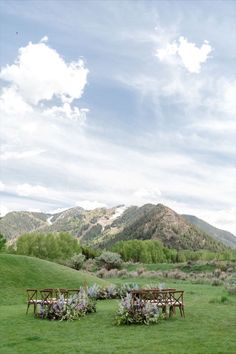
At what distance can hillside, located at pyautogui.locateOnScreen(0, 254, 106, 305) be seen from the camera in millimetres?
33250

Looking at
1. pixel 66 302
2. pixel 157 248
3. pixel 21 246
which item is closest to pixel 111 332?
pixel 66 302

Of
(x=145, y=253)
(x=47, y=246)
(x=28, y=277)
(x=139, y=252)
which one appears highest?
(x=139, y=252)

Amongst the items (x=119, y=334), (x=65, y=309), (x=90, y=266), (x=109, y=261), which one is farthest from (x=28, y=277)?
(x=109, y=261)

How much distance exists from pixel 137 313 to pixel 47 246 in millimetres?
79289

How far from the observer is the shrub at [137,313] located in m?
19.2

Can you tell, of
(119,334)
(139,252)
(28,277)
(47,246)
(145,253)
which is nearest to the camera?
(119,334)

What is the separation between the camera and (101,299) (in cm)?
2972

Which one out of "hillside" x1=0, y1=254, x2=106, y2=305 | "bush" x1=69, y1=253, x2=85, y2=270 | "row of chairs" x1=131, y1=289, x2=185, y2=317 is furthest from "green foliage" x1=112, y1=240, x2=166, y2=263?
"row of chairs" x1=131, y1=289, x2=185, y2=317

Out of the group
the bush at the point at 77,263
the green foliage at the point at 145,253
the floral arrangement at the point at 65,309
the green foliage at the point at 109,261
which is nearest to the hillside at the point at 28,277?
the floral arrangement at the point at 65,309

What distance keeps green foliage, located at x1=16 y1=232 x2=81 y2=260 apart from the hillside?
5416 centimetres

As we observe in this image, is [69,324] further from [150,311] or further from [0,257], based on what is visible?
[0,257]

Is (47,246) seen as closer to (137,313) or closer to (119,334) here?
(137,313)

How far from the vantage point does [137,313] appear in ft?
63.7

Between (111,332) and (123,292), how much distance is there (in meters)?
10.9
